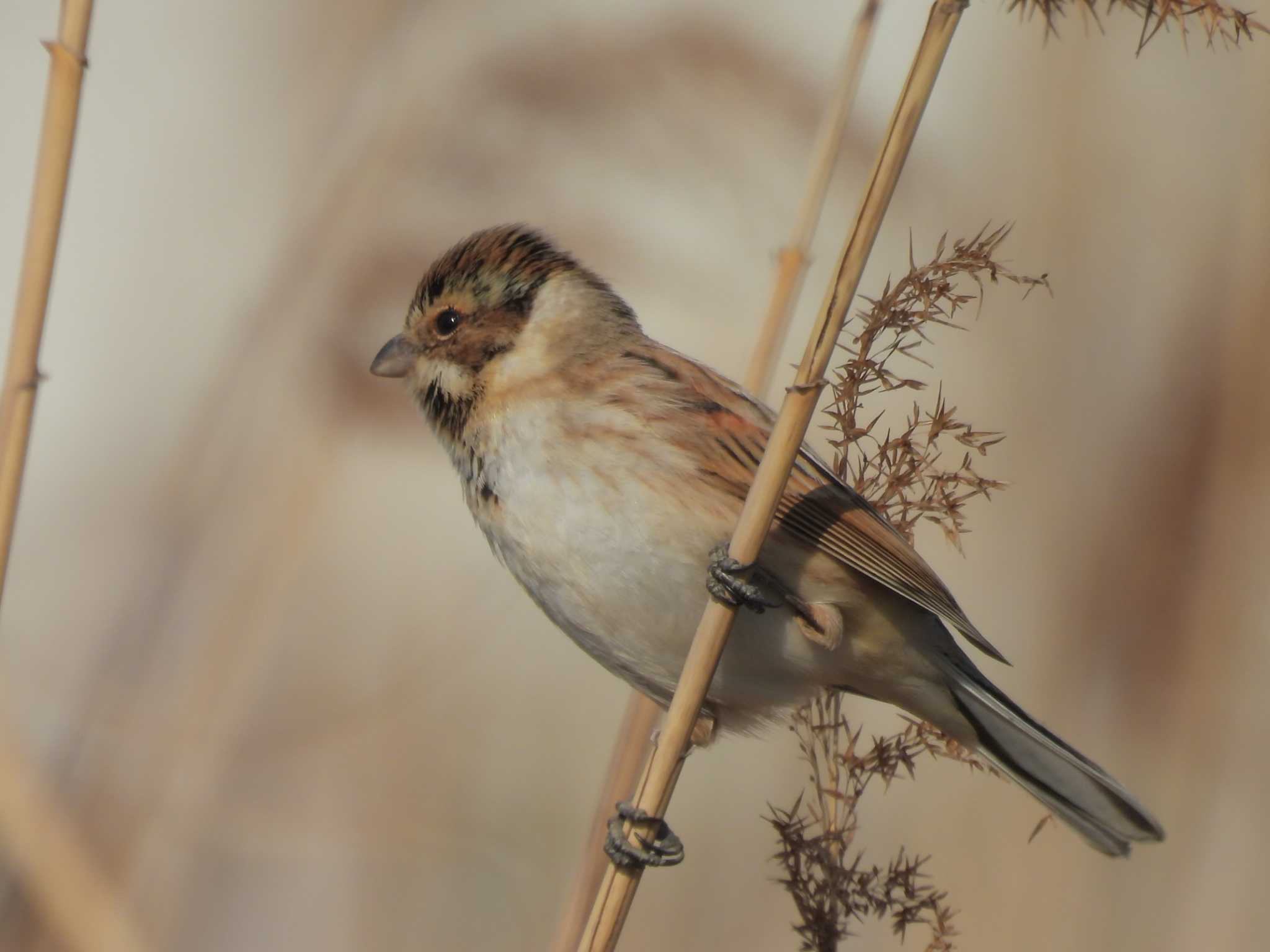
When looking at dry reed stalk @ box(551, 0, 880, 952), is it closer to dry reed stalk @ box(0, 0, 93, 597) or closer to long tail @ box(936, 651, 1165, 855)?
long tail @ box(936, 651, 1165, 855)

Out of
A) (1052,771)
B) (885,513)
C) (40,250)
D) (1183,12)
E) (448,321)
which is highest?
(1183,12)

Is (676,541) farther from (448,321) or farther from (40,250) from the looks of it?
(40,250)

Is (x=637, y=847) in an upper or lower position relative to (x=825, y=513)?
lower

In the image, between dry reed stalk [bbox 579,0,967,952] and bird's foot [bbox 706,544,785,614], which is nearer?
dry reed stalk [bbox 579,0,967,952]

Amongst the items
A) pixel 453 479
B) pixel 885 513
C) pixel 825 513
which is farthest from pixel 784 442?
pixel 453 479

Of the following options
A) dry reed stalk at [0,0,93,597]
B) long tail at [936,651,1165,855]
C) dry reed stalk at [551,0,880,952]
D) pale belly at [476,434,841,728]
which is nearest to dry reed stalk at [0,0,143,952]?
dry reed stalk at [0,0,93,597]

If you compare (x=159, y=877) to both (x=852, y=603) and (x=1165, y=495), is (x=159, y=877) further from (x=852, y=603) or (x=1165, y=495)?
(x=1165, y=495)
